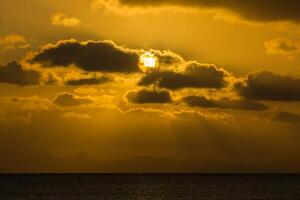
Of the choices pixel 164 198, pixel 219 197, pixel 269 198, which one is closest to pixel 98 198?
pixel 164 198

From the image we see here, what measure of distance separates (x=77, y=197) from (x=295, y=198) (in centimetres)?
5217

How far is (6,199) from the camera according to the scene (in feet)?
487

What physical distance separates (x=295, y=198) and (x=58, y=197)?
5671 centimetres

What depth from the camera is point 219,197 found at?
159125 millimetres

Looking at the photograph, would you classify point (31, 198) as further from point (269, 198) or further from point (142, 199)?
point (269, 198)

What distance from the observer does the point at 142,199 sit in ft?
490

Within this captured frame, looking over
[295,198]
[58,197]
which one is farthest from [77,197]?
[295,198]

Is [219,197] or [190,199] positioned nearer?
[190,199]

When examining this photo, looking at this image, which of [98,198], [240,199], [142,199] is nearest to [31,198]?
[98,198]

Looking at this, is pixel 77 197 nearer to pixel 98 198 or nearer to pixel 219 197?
pixel 98 198

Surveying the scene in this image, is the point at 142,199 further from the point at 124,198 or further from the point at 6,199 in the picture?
the point at 6,199

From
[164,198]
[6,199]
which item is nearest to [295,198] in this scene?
[164,198]

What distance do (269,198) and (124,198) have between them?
1369 inches

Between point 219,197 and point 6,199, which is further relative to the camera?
point 219,197
